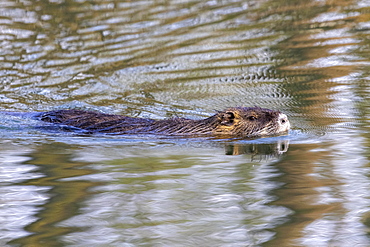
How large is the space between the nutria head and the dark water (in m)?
0.17

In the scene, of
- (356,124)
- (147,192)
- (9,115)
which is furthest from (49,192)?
(356,124)

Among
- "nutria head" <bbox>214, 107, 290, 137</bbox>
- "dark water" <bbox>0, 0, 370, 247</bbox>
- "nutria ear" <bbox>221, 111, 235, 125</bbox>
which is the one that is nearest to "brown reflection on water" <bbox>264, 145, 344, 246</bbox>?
"dark water" <bbox>0, 0, 370, 247</bbox>

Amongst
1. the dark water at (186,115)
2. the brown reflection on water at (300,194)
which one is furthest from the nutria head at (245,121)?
the brown reflection on water at (300,194)

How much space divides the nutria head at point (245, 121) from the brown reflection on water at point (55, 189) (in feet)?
4.90

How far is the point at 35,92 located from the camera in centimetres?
839

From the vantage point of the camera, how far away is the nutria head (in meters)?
5.84

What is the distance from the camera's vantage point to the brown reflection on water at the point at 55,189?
3252 millimetres

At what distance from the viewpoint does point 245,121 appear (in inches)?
234

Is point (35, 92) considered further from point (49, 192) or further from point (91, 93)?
point (49, 192)

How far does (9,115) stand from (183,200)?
360 cm

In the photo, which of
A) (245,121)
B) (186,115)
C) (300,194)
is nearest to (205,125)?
(245,121)

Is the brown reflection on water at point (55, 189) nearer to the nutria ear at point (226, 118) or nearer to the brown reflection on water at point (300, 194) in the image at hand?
the brown reflection on water at point (300, 194)

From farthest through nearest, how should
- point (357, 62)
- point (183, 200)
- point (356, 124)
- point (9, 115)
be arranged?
point (357, 62)
point (9, 115)
point (356, 124)
point (183, 200)

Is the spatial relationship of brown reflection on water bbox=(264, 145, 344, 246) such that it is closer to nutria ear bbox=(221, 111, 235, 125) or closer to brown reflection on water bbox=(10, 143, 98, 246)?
nutria ear bbox=(221, 111, 235, 125)
